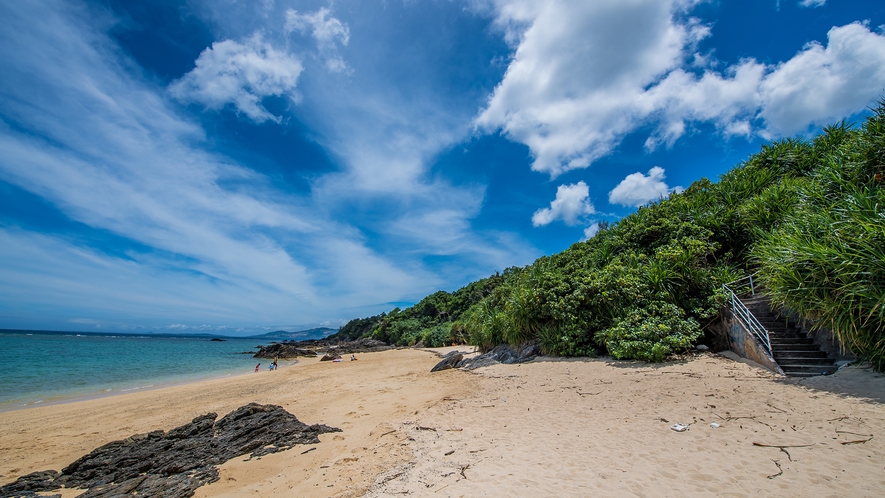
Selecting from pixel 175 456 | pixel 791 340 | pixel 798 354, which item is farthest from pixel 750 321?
pixel 175 456

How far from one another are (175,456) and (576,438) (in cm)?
690

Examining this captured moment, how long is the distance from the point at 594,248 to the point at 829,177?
9047mm

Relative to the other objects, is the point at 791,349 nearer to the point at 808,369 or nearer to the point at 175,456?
the point at 808,369

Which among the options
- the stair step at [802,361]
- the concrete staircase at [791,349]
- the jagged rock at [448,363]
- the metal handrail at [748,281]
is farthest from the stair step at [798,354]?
the jagged rock at [448,363]

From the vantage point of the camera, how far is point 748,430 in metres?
5.12

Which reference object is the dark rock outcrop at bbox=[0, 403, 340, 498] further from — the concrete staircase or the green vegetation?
the concrete staircase

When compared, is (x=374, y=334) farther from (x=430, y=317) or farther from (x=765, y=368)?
(x=765, y=368)

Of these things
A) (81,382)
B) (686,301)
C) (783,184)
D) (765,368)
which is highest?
(783,184)

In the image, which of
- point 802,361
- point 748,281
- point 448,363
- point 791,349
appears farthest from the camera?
point 448,363

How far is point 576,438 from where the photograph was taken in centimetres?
545

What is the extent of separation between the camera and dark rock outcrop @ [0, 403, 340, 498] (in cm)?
511

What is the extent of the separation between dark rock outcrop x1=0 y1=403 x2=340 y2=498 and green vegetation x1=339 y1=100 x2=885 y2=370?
981 centimetres

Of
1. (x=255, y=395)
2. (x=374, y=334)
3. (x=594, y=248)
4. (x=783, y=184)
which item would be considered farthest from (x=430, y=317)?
(x=783, y=184)

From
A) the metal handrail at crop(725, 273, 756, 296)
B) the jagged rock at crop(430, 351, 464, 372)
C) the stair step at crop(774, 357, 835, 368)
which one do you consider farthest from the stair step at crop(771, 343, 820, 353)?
the jagged rock at crop(430, 351, 464, 372)
